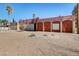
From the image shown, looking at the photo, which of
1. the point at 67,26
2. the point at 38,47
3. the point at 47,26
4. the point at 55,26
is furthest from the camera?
the point at 47,26

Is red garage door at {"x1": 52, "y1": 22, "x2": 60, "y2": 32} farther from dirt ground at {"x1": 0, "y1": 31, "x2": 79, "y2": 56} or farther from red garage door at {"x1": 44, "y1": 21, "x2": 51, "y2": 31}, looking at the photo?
dirt ground at {"x1": 0, "y1": 31, "x2": 79, "y2": 56}

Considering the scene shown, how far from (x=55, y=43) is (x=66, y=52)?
2.60 ft

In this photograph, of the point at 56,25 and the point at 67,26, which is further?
the point at 56,25

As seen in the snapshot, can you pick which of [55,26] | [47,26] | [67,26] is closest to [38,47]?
[67,26]

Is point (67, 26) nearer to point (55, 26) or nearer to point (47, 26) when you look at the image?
point (55, 26)

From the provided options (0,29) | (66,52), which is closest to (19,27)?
(0,29)

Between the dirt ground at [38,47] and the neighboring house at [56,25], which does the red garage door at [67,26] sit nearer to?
the neighboring house at [56,25]

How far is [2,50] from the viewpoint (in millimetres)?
5285

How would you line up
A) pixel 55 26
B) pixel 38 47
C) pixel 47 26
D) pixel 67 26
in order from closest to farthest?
pixel 38 47 → pixel 67 26 → pixel 55 26 → pixel 47 26

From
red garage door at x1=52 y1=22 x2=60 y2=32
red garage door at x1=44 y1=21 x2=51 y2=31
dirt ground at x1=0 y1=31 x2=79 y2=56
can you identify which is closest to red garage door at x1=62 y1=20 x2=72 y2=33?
red garage door at x1=52 y1=22 x2=60 y2=32

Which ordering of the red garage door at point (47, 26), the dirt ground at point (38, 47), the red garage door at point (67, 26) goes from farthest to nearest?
the red garage door at point (47, 26), the red garage door at point (67, 26), the dirt ground at point (38, 47)

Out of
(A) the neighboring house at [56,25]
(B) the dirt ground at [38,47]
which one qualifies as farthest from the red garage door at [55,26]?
(B) the dirt ground at [38,47]

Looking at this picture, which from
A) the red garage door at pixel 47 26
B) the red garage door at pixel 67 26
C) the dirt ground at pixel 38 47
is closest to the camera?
the dirt ground at pixel 38 47

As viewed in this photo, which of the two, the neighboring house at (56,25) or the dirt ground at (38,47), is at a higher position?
the neighboring house at (56,25)
